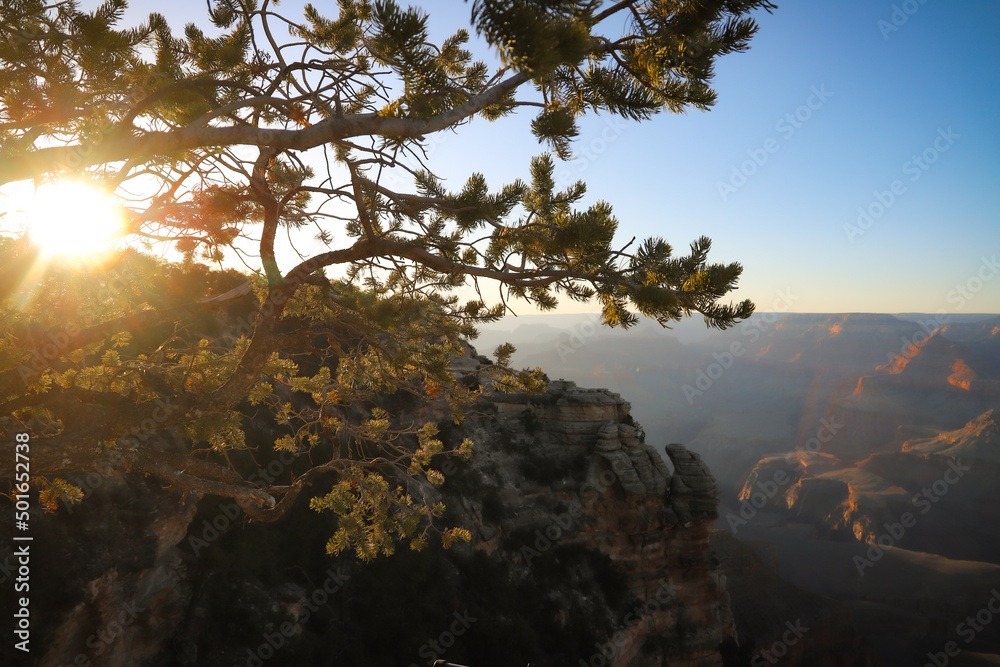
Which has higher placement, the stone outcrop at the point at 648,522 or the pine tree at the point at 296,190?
the pine tree at the point at 296,190

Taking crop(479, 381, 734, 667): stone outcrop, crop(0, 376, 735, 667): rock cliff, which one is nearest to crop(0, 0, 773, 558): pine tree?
crop(0, 376, 735, 667): rock cliff

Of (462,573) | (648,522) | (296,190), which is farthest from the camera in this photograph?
(648,522)

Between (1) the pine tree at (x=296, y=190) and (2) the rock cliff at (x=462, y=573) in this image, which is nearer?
(1) the pine tree at (x=296, y=190)

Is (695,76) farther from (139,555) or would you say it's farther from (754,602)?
(754,602)

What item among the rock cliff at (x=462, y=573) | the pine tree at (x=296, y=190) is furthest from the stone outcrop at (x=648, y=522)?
the pine tree at (x=296, y=190)

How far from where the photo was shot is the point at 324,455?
17.9 m

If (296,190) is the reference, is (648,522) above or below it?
below

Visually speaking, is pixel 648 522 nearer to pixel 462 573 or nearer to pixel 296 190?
pixel 462 573

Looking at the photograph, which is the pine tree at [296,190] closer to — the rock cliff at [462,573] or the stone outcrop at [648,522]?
the rock cliff at [462,573]

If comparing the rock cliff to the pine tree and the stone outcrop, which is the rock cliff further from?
the pine tree

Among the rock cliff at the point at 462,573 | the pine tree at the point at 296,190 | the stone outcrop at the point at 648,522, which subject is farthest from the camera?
the stone outcrop at the point at 648,522

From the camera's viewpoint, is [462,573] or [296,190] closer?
[296,190]

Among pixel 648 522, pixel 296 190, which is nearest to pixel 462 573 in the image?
pixel 648 522

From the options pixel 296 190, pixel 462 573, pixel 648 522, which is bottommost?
pixel 462 573
